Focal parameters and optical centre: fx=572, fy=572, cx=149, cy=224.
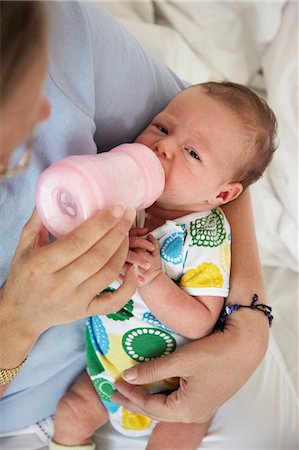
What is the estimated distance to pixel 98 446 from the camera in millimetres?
1407

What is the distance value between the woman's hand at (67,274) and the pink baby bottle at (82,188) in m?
0.03

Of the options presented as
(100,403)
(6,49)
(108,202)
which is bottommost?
(100,403)

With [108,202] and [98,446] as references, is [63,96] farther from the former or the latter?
[98,446]

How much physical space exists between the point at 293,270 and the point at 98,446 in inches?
33.9

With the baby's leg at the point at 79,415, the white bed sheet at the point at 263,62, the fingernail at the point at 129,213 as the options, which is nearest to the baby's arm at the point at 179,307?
the fingernail at the point at 129,213

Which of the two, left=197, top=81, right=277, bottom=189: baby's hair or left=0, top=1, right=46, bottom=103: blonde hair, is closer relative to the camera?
left=0, top=1, right=46, bottom=103: blonde hair

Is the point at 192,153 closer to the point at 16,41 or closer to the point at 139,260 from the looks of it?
the point at 139,260

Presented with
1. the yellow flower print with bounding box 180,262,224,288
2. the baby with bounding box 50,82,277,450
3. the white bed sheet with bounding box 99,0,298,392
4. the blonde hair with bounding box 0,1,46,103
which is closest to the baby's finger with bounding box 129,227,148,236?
the baby with bounding box 50,82,277,450

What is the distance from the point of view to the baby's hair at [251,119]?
1205 millimetres

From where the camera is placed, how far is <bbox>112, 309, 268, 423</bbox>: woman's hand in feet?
3.76

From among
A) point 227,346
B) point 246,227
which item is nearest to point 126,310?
point 227,346

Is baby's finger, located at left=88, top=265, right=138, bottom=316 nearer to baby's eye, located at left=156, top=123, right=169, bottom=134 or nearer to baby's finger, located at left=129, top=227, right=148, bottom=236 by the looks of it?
baby's finger, located at left=129, top=227, right=148, bottom=236

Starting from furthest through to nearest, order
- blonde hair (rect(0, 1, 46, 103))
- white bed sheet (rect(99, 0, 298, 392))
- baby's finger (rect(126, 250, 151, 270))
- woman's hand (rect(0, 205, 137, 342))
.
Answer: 1. white bed sheet (rect(99, 0, 298, 392))
2. baby's finger (rect(126, 250, 151, 270))
3. woman's hand (rect(0, 205, 137, 342))
4. blonde hair (rect(0, 1, 46, 103))

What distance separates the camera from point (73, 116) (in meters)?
1.03
